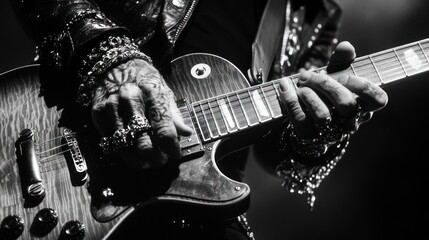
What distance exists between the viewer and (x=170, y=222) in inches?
37.3

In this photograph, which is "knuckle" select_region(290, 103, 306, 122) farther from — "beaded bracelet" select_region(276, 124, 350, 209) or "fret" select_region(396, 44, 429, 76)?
"fret" select_region(396, 44, 429, 76)

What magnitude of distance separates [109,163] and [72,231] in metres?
0.17

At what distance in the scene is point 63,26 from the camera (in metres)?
0.99

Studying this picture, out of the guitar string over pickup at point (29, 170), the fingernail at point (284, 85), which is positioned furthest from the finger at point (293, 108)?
the guitar string over pickup at point (29, 170)

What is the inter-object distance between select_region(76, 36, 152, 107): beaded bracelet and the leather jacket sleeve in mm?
29

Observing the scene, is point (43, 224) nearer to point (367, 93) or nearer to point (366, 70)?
point (367, 93)

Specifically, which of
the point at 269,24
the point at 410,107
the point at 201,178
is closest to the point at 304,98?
the point at 201,178

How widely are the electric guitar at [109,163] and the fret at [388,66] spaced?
2 cm

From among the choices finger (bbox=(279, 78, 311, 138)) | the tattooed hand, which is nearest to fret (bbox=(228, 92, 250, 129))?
finger (bbox=(279, 78, 311, 138))

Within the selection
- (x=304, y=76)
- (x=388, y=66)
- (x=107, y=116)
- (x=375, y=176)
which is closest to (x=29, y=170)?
(x=107, y=116)

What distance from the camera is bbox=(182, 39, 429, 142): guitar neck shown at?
960 millimetres

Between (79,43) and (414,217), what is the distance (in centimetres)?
221

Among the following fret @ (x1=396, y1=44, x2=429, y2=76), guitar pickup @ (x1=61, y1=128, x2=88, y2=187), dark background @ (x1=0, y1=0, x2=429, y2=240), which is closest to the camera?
guitar pickup @ (x1=61, y1=128, x2=88, y2=187)

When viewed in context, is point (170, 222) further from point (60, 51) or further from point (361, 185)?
point (361, 185)
